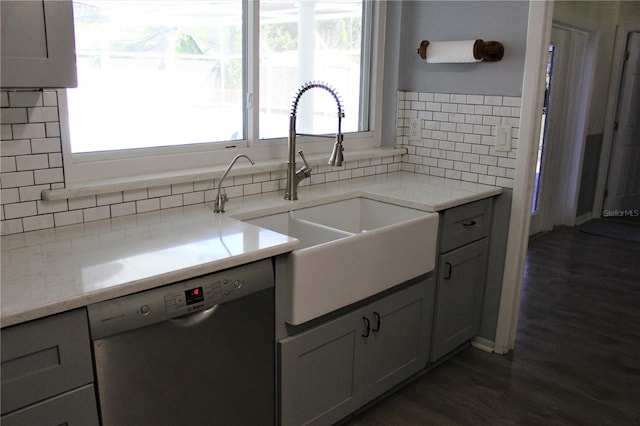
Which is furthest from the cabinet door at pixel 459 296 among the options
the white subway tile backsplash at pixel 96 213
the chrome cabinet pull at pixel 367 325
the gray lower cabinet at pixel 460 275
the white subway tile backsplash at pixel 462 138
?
the white subway tile backsplash at pixel 96 213

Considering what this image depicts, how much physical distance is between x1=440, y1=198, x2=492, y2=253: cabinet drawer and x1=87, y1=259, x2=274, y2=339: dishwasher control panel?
1.12 metres

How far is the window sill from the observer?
1939 mm

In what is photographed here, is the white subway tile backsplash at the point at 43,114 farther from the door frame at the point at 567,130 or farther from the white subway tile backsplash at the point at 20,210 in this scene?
the door frame at the point at 567,130

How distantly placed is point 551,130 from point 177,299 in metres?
4.54

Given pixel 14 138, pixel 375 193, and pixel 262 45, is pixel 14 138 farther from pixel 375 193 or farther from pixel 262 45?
pixel 375 193

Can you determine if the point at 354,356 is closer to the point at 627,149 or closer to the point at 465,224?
the point at 465,224

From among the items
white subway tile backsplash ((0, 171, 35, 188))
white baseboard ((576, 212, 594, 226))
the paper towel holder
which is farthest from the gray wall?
white baseboard ((576, 212, 594, 226))

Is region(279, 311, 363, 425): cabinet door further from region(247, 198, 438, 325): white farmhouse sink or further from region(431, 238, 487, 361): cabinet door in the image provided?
region(431, 238, 487, 361): cabinet door

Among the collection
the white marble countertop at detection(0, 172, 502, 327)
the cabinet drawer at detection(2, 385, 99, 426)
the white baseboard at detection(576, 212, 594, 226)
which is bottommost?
the white baseboard at detection(576, 212, 594, 226)

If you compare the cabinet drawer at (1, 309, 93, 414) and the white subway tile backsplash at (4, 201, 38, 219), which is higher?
the white subway tile backsplash at (4, 201, 38, 219)

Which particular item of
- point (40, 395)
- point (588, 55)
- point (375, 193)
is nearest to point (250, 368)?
point (40, 395)

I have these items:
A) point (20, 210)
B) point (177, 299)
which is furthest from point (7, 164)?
point (177, 299)

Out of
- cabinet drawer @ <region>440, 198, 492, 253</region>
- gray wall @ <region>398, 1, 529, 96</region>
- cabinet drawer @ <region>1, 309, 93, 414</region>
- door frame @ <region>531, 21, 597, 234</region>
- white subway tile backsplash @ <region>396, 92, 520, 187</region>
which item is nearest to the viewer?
cabinet drawer @ <region>1, 309, 93, 414</region>

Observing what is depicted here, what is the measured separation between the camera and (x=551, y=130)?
518cm
